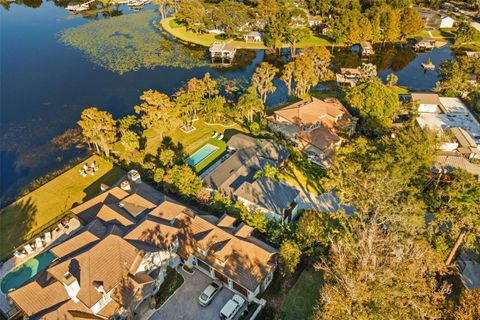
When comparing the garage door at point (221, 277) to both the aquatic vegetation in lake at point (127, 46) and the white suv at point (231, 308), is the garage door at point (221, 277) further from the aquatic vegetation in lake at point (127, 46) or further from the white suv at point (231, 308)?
the aquatic vegetation in lake at point (127, 46)

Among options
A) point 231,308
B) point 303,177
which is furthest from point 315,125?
point 231,308

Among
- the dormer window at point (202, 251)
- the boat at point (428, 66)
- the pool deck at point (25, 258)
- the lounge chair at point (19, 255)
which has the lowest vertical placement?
the boat at point (428, 66)

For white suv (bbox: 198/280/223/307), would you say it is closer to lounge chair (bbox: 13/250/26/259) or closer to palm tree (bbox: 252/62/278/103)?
lounge chair (bbox: 13/250/26/259)

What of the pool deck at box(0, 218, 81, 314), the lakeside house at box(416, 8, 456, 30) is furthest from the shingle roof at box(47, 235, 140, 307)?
the lakeside house at box(416, 8, 456, 30)

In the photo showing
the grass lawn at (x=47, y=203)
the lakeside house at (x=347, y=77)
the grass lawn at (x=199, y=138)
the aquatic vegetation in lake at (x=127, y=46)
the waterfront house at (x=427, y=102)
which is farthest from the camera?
the aquatic vegetation in lake at (x=127, y=46)

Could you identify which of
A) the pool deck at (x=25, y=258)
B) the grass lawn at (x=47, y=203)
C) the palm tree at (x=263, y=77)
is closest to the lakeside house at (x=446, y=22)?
the palm tree at (x=263, y=77)

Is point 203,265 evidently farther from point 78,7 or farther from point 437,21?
point 78,7
